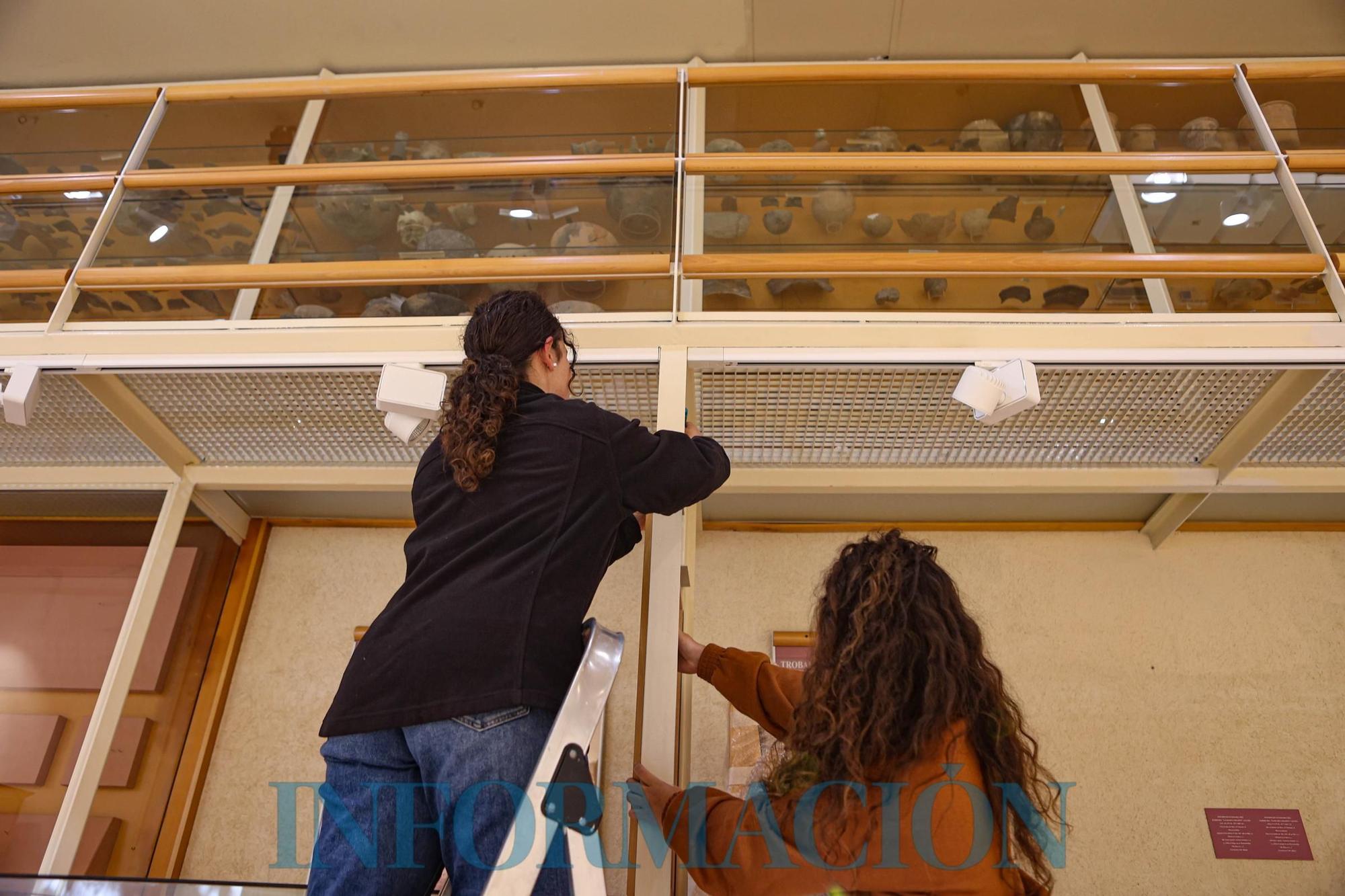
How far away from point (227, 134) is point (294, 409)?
1.40 m

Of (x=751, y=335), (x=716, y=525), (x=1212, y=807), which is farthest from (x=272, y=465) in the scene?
(x=1212, y=807)

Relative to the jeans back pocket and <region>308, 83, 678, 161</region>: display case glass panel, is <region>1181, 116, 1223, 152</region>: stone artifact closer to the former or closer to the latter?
<region>308, 83, 678, 161</region>: display case glass panel

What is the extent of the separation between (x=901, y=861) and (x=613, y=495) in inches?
28.1

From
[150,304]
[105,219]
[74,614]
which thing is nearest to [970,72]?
[150,304]

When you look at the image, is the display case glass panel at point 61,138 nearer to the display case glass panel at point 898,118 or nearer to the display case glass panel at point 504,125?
the display case glass panel at point 504,125

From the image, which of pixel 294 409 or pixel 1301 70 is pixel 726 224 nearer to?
pixel 294 409

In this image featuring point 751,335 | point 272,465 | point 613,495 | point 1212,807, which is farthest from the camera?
point 272,465

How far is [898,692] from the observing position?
1.38 metres

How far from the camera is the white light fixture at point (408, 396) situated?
1.86m

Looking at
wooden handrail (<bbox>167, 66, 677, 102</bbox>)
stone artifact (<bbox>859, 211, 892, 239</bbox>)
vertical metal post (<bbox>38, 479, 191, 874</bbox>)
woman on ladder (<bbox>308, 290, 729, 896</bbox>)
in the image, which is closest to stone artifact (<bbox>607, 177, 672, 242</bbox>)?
wooden handrail (<bbox>167, 66, 677, 102</bbox>)

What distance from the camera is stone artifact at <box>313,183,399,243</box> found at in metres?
2.52

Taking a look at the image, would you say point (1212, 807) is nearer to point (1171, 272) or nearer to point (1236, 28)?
point (1171, 272)

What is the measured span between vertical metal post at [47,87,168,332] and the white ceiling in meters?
1.18

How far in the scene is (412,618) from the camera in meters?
1.29
